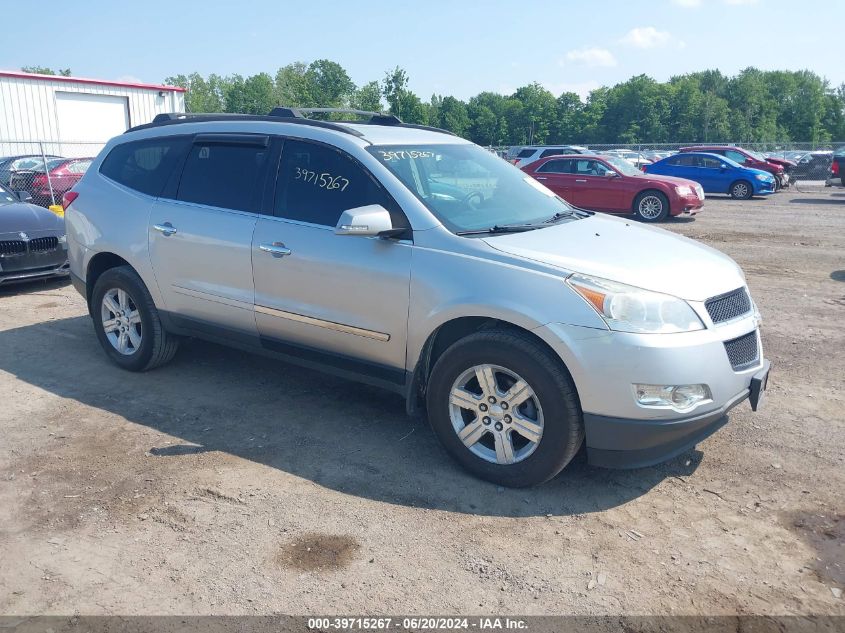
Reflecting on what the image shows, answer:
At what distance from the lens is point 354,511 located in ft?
12.6

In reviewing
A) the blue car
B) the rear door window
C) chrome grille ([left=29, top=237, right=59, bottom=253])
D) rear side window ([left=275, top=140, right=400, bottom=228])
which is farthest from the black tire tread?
rear side window ([left=275, top=140, right=400, bottom=228])

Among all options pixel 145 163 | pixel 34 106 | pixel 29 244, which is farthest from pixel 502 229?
pixel 34 106

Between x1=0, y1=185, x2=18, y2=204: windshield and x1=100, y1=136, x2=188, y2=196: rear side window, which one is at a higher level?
x1=100, y1=136, x2=188, y2=196: rear side window

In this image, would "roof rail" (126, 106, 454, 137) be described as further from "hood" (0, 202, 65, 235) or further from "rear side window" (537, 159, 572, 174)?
"rear side window" (537, 159, 572, 174)

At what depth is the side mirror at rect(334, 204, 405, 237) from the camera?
13.5 ft

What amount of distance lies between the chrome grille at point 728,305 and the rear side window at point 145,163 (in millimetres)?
3919

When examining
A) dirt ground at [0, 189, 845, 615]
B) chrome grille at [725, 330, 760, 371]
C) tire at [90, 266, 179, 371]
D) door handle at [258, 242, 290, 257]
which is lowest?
dirt ground at [0, 189, 845, 615]

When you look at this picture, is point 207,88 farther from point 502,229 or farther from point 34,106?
point 502,229

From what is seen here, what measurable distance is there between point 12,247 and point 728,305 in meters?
8.01

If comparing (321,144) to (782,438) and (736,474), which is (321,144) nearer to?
(736,474)

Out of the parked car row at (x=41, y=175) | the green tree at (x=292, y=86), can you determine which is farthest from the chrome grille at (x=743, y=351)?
the green tree at (x=292, y=86)

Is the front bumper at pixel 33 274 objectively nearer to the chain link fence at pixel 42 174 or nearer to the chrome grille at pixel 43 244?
the chrome grille at pixel 43 244

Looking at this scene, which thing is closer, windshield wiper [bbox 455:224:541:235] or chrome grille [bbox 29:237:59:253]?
windshield wiper [bbox 455:224:541:235]

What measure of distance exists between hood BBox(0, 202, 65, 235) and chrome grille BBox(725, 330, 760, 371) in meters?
7.80
